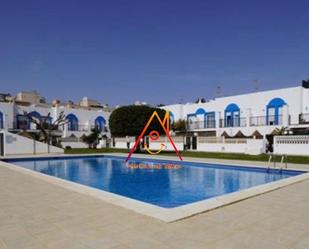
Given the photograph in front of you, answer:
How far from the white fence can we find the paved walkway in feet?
52.9

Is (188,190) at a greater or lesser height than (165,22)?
lesser

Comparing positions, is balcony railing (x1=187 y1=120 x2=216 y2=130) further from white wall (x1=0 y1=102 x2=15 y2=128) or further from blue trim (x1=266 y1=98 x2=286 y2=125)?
white wall (x1=0 y1=102 x2=15 y2=128)

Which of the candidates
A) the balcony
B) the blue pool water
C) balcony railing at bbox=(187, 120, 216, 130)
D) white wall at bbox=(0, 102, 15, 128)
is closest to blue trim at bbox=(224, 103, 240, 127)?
balcony railing at bbox=(187, 120, 216, 130)

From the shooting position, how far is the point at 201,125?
39.5m

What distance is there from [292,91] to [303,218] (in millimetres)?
28120

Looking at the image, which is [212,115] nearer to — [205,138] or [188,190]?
[205,138]

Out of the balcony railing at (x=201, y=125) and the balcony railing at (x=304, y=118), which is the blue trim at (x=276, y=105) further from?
the balcony railing at (x=201, y=125)

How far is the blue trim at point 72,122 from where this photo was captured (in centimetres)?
4447

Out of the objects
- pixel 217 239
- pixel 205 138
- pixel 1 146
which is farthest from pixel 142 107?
pixel 217 239

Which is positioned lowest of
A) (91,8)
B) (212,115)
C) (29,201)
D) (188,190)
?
(188,190)

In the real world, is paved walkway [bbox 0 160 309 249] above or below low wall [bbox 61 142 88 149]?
above

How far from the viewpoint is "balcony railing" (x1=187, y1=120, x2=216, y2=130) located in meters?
38.2

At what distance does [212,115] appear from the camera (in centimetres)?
3894

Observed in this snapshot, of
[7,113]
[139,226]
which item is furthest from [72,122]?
[139,226]
